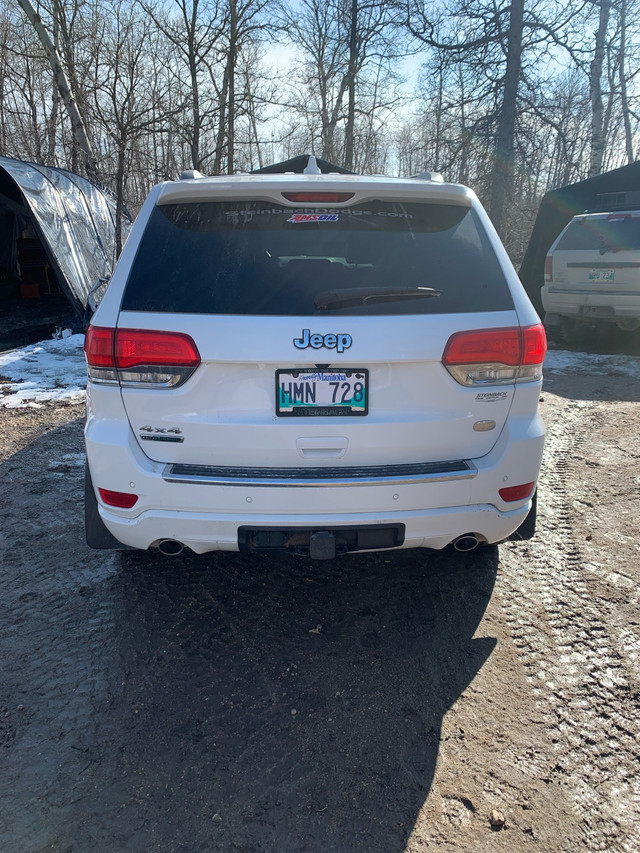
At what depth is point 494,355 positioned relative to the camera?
230cm

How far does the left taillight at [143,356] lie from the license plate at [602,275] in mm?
8585

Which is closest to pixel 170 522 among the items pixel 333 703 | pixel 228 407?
pixel 228 407

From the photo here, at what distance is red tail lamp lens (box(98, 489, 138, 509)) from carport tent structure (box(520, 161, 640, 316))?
13162 millimetres

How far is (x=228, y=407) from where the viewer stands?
222 cm

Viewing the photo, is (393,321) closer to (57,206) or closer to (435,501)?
(435,501)

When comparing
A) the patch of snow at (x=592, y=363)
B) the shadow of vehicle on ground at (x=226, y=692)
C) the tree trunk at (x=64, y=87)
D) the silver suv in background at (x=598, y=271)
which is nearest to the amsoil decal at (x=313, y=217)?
the shadow of vehicle on ground at (x=226, y=692)

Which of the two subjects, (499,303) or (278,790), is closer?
(278,790)

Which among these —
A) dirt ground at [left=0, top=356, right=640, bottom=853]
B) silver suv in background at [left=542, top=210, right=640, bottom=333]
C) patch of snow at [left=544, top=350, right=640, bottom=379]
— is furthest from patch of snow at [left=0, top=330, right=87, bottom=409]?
silver suv in background at [left=542, top=210, right=640, bottom=333]

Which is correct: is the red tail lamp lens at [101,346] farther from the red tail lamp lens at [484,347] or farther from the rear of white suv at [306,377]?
the red tail lamp lens at [484,347]

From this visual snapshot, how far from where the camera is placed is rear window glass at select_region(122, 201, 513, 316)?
2.25m

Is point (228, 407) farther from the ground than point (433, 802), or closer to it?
farther from the ground

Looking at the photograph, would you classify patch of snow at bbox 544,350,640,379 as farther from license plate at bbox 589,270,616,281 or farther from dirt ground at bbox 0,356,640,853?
dirt ground at bbox 0,356,640,853

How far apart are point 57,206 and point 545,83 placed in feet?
42.5

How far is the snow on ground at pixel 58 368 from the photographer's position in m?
6.71
